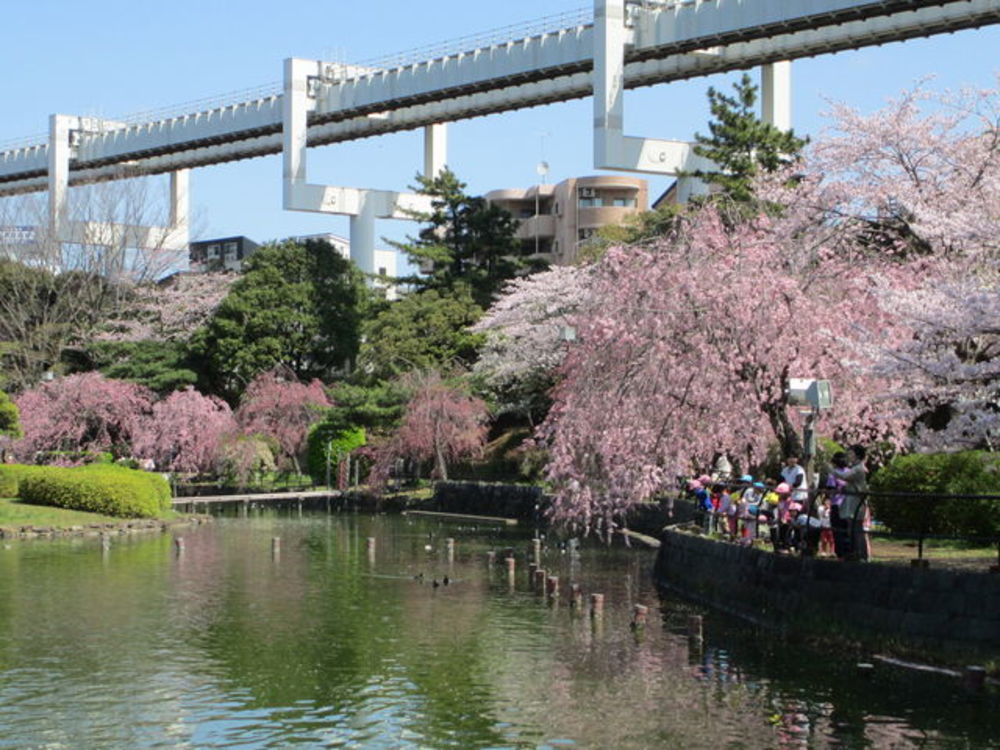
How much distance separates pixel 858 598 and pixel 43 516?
84.9 feet

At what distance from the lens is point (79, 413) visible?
5719 centimetres

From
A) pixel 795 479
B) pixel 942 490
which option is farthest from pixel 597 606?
pixel 942 490

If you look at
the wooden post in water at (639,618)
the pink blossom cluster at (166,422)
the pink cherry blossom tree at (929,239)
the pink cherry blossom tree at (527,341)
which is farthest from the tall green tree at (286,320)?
the wooden post in water at (639,618)

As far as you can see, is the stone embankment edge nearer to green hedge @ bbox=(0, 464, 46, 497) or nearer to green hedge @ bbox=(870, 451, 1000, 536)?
green hedge @ bbox=(0, 464, 46, 497)

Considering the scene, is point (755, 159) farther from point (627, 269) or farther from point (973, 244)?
point (973, 244)

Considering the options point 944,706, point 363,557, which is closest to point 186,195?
point 363,557

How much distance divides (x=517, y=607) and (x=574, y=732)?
9.36m

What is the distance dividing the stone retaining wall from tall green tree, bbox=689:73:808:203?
22141 millimetres

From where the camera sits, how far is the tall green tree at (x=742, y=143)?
44312 mm

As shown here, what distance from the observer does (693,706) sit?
16391 mm

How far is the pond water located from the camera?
15.0 meters

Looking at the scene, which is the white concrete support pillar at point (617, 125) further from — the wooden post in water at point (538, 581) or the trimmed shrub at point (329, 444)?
the wooden post in water at point (538, 581)

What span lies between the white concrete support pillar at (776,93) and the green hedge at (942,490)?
24.0m

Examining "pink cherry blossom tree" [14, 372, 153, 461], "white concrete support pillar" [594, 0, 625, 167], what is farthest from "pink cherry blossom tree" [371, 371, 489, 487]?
"pink cherry blossom tree" [14, 372, 153, 461]
